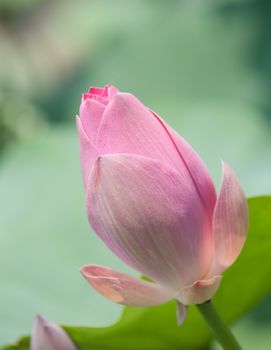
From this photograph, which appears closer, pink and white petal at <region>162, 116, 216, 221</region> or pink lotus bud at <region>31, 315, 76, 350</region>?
pink and white petal at <region>162, 116, 216, 221</region>

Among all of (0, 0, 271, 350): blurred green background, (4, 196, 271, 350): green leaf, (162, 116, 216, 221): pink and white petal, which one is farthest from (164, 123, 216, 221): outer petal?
(0, 0, 271, 350): blurred green background

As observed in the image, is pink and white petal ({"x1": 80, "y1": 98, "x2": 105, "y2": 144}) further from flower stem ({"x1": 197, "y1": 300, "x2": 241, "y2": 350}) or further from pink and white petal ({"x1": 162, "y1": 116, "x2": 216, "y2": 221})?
flower stem ({"x1": 197, "y1": 300, "x2": 241, "y2": 350})

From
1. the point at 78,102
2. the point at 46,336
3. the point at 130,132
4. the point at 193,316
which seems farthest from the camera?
the point at 78,102

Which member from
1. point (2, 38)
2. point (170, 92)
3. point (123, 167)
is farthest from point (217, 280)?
point (2, 38)

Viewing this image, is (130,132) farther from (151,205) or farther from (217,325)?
(217,325)

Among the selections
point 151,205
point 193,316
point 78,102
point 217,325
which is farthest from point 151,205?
point 78,102

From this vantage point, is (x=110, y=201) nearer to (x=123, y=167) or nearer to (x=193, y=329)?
(x=123, y=167)

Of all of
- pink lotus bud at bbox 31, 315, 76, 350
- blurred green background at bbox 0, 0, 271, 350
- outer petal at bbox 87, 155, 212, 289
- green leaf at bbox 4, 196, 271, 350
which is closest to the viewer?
outer petal at bbox 87, 155, 212, 289

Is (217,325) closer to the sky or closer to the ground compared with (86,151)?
closer to the ground

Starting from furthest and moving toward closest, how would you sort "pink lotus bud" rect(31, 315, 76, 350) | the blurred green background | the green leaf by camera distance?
the blurred green background
the green leaf
"pink lotus bud" rect(31, 315, 76, 350)
